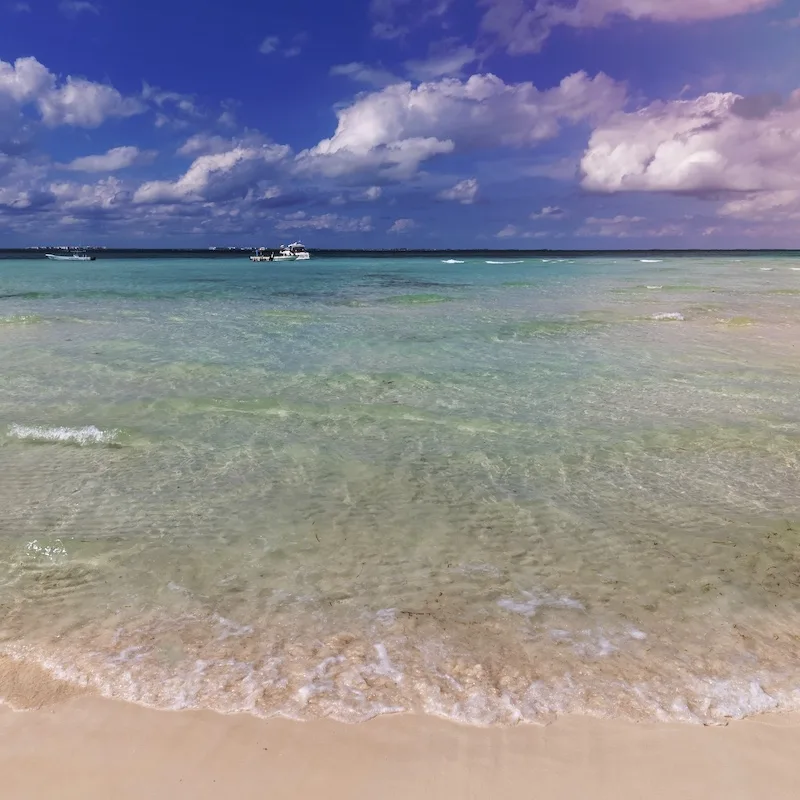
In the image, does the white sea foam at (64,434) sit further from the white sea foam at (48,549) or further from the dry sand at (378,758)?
the dry sand at (378,758)

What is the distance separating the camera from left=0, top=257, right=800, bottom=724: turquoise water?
452 centimetres

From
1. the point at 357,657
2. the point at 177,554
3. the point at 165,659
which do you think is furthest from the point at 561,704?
the point at 177,554

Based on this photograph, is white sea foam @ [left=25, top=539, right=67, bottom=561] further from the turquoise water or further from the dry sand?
the dry sand

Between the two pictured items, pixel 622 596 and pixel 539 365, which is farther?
pixel 539 365

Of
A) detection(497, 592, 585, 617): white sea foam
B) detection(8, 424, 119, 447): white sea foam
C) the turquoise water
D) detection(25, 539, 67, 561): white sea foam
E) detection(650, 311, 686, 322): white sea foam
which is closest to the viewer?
the turquoise water

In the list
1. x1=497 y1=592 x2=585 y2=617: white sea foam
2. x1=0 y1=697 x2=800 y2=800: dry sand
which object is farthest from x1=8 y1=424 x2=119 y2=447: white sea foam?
x1=497 y1=592 x2=585 y2=617: white sea foam

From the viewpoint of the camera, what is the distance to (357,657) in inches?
186

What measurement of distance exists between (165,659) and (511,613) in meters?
2.88

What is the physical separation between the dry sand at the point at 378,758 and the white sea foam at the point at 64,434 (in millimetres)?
6316

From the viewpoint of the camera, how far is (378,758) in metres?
3.79

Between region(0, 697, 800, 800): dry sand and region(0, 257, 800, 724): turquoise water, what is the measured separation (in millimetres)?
170

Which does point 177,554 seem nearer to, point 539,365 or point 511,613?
point 511,613

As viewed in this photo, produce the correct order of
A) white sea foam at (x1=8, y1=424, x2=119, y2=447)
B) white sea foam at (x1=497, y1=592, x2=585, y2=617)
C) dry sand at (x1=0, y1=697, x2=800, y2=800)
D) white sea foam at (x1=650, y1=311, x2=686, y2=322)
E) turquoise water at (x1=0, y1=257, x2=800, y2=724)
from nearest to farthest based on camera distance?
dry sand at (x1=0, y1=697, x2=800, y2=800) → turquoise water at (x1=0, y1=257, x2=800, y2=724) → white sea foam at (x1=497, y1=592, x2=585, y2=617) → white sea foam at (x1=8, y1=424, x2=119, y2=447) → white sea foam at (x1=650, y1=311, x2=686, y2=322)

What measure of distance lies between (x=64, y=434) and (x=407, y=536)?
657 cm
